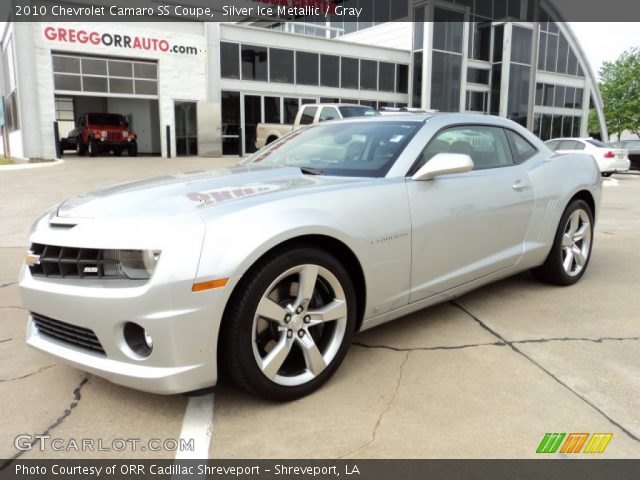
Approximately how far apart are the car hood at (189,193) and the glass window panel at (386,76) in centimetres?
2554

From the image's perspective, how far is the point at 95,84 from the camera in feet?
67.7

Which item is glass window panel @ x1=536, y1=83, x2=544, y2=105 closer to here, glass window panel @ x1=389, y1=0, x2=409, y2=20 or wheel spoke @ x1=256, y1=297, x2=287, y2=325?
glass window panel @ x1=389, y1=0, x2=409, y2=20

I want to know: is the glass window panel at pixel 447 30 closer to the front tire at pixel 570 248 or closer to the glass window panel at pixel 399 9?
the glass window panel at pixel 399 9

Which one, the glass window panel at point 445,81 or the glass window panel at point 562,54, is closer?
the glass window panel at point 445,81

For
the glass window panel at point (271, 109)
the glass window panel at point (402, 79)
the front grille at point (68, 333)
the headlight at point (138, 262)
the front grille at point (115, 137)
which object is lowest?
the front grille at point (68, 333)

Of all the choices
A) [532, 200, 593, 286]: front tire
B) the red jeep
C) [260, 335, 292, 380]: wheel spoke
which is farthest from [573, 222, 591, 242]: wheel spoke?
the red jeep

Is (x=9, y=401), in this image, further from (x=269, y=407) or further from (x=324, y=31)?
(x=324, y=31)

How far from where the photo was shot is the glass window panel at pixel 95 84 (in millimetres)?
20422

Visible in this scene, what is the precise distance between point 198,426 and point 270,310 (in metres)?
0.63

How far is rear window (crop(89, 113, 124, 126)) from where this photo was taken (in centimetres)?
2161

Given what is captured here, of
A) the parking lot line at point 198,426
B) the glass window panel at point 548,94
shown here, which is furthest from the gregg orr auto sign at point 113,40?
the glass window panel at point 548,94

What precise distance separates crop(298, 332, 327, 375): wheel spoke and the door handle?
2090 mm

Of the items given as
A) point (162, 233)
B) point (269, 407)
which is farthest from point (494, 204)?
point (162, 233)

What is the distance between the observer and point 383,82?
2759cm
